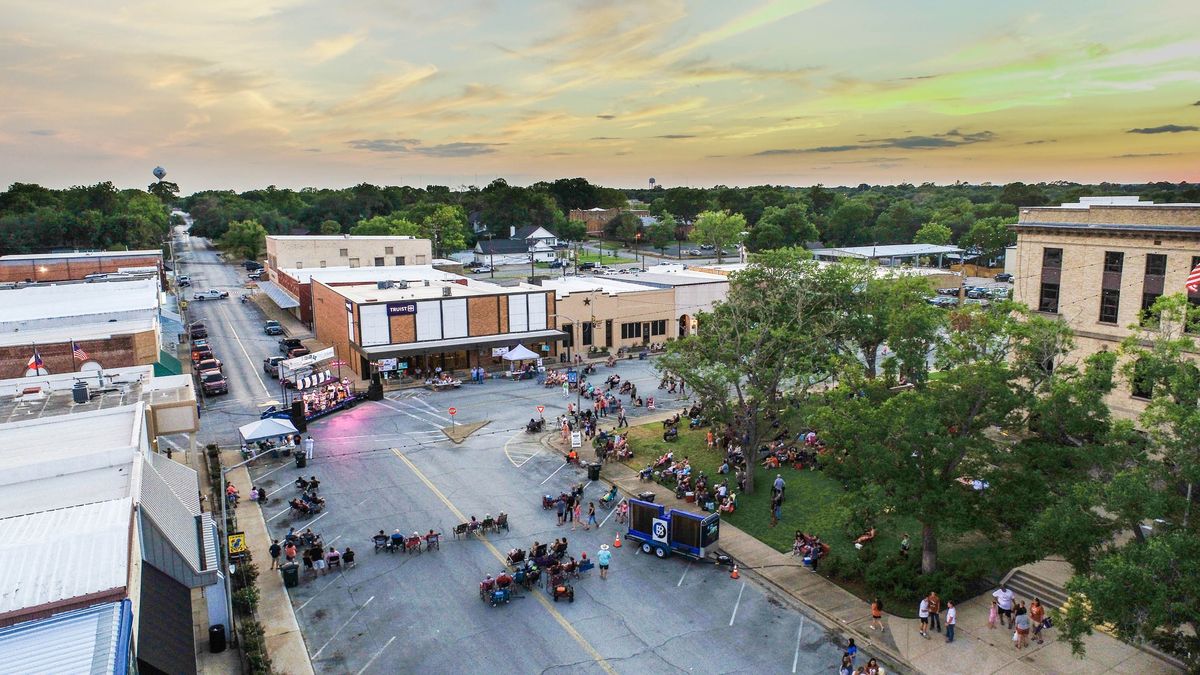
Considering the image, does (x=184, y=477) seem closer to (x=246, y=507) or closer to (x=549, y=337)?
(x=246, y=507)

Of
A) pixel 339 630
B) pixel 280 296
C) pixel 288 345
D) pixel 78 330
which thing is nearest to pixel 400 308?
pixel 288 345

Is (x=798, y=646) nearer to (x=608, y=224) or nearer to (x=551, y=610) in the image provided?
(x=551, y=610)

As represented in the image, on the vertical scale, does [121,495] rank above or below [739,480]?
above

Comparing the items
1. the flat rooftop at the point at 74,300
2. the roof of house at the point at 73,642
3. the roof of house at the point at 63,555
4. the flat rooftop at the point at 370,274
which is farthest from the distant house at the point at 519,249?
the roof of house at the point at 73,642

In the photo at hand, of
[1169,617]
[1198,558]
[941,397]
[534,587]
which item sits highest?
[941,397]

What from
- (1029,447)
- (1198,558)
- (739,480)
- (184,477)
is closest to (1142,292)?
(1029,447)

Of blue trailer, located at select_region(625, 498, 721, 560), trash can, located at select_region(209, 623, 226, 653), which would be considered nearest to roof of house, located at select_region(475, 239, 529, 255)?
blue trailer, located at select_region(625, 498, 721, 560)
